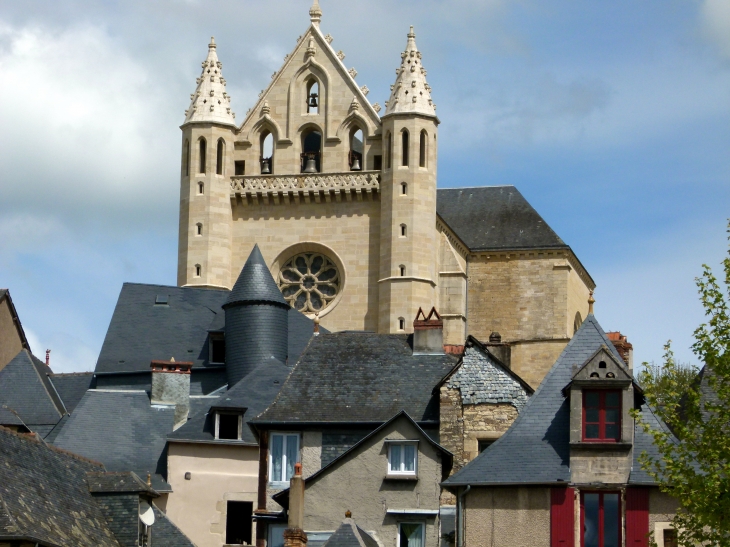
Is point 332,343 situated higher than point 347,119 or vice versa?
point 347,119

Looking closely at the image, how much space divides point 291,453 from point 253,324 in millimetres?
15527

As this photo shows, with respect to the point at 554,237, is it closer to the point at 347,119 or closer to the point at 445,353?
the point at 347,119

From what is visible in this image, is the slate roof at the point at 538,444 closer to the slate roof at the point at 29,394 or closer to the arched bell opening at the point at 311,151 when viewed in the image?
the slate roof at the point at 29,394

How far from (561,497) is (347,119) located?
3758 cm

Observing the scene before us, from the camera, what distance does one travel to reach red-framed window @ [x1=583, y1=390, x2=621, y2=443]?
36750 millimetres

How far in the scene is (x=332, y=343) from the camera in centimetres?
4503

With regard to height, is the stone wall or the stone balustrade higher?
the stone balustrade

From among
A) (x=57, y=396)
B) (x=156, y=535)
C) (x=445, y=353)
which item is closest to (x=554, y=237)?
(x=57, y=396)

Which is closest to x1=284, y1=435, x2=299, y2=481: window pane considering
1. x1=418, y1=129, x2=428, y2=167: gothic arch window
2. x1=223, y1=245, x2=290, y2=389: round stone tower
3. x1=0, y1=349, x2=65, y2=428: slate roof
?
x1=0, y1=349, x2=65, y2=428: slate roof

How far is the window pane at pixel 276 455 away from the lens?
42.3 meters

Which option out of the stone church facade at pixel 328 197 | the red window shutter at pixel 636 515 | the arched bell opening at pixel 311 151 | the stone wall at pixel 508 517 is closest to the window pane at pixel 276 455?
the stone wall at pixel 508 517

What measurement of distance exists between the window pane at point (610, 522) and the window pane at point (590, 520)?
0.48 feet

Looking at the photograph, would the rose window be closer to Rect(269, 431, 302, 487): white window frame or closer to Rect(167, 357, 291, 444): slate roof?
Rect(167, 357, 291, 444): slate roof

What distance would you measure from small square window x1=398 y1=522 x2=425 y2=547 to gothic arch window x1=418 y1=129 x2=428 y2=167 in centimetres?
3213
